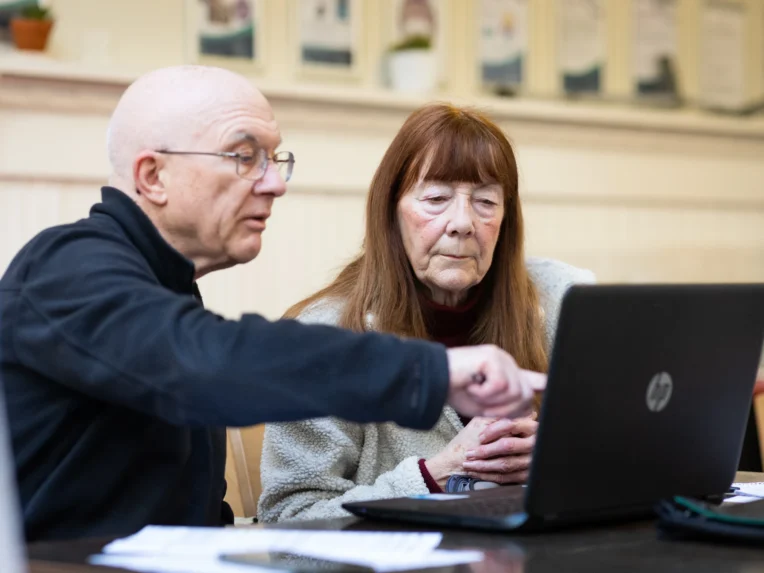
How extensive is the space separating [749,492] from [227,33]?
2.42m

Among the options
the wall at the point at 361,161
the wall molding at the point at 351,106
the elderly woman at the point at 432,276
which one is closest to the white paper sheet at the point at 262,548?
the elderly woman at the point at 432,276

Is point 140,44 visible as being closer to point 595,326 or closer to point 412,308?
point 412,308

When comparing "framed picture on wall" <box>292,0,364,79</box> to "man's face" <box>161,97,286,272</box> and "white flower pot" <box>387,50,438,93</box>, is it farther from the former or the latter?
"man's face" <box>161,97,286,272</box>

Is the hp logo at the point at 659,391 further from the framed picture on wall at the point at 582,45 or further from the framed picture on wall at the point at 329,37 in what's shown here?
the framed picture on wall at the point at 582,45

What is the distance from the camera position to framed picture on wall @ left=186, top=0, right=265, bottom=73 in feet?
11.3

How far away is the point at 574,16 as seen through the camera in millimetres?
4172

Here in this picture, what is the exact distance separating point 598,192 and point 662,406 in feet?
9.88

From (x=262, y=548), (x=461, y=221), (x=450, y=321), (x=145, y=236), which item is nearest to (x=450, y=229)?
(x=461, y=221)

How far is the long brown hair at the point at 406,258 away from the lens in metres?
2.07

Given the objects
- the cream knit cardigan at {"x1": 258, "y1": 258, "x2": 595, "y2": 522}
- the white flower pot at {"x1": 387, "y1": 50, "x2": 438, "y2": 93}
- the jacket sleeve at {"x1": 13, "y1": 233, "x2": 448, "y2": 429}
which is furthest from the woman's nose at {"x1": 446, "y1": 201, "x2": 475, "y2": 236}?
the white flower pot at {"x1": 387, "y1": 50, "x2": 438, "y2": 93}

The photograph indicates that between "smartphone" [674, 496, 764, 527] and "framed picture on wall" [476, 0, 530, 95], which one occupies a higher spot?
"framed picture on wall" [476, 0, 530, 95]

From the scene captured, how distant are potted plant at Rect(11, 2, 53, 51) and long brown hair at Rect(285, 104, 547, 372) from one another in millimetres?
1392

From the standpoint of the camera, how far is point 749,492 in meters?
1.53

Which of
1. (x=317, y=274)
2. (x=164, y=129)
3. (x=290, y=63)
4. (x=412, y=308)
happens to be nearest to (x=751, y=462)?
(x=412, y=308)
